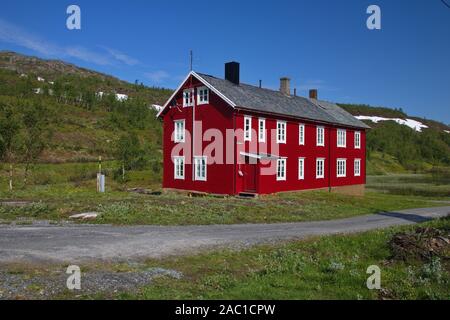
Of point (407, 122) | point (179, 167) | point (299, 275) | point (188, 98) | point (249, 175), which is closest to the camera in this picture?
point (299, 275)

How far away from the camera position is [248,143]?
2970 cm

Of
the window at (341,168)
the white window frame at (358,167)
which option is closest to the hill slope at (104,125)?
the window at (341,168)

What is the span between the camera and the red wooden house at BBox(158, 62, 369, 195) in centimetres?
2925

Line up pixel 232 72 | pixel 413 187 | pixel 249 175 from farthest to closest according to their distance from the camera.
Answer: pixel 413 187
pixel 232 72
pixel 249 175

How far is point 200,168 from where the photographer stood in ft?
102

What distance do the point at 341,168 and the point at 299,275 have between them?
32815mm

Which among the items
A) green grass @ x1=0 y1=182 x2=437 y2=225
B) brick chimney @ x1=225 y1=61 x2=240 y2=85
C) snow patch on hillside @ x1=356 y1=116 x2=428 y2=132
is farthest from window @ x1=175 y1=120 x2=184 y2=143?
snow patch on hillside @ x1=356 y1=116 x2=428 y2=132

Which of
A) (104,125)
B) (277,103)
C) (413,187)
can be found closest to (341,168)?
(277,103)

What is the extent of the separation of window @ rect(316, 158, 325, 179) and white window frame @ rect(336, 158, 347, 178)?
9.05ft

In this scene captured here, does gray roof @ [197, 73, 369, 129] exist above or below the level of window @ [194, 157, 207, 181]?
above

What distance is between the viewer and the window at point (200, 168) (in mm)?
30859

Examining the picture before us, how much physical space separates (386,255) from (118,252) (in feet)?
22.4

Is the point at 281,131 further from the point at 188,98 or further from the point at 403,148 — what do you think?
the point at 403,148

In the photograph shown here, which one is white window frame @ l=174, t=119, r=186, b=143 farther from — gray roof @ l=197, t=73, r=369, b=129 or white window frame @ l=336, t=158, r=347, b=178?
white window frame @ l=336, t=158, r=347, b=178
